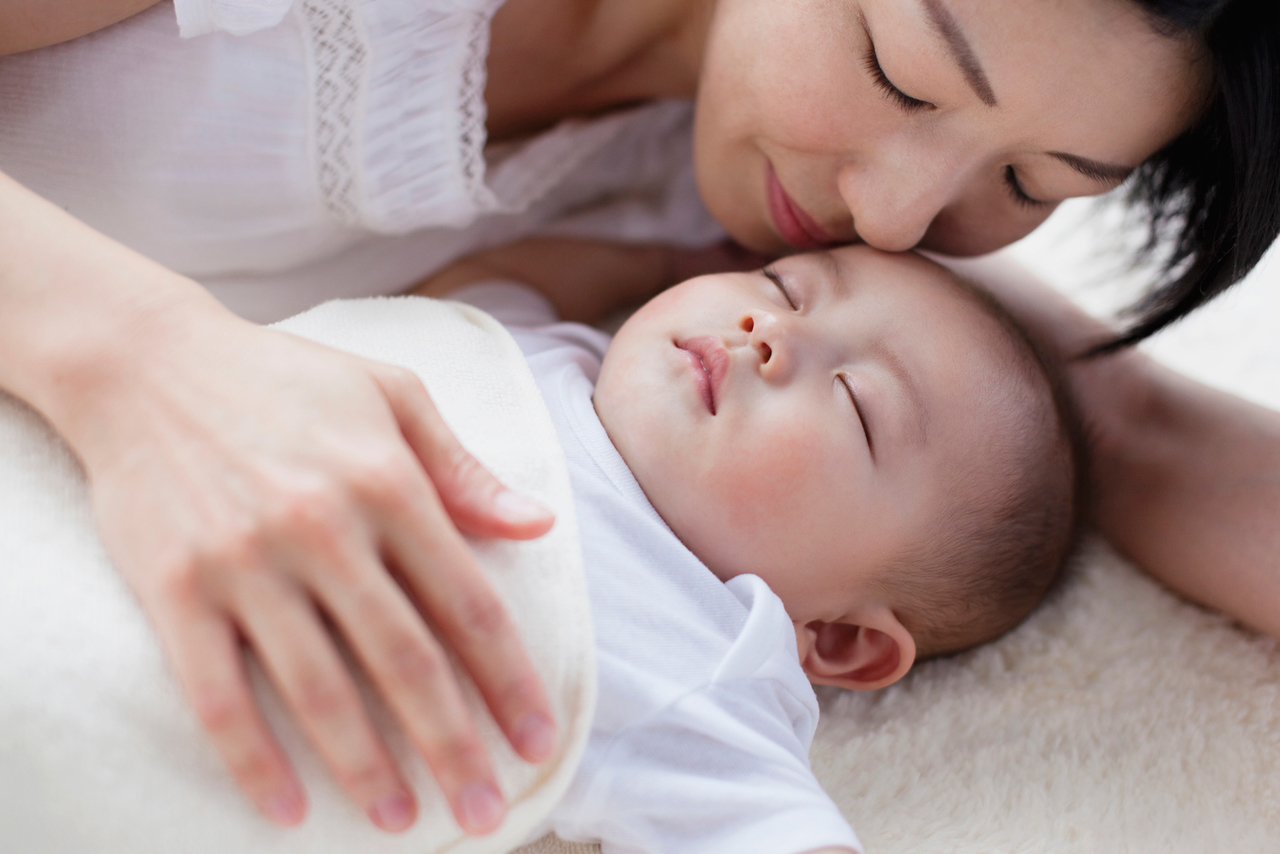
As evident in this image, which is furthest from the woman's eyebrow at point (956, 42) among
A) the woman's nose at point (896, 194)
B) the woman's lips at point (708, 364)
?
the woman's lips at point (708, 364)

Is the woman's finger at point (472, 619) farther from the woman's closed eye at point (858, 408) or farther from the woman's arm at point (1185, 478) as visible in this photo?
the woman's arm at point (1185, 478)

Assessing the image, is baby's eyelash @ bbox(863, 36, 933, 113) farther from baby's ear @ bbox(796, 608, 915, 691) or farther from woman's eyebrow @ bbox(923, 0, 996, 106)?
baby's ear @ bbox(796, 608, 915, 691)

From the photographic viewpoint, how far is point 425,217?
1191mm

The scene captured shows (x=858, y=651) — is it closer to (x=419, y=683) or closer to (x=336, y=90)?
(x=419, y=683)

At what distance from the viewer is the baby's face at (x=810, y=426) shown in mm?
915

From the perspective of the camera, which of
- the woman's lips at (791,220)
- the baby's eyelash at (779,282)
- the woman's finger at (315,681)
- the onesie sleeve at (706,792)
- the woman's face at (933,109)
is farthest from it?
the woman's lips at (791,220)

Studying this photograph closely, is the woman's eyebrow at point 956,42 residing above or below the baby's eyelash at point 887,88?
above

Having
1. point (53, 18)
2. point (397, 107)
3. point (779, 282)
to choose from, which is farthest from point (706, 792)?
point (53, 18)

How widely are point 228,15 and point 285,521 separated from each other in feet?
1.93

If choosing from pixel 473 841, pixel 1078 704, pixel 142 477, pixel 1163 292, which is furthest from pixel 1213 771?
pixel 142 477

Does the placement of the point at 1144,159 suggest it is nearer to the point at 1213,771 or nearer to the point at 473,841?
the point at 1213,771

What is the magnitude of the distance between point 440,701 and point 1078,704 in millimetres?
779

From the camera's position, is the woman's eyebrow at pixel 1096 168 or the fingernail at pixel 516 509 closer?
the fingernail at pixel 516 509

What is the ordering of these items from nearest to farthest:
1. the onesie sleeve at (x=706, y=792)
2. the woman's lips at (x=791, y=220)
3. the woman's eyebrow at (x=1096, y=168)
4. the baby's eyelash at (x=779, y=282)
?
the onesie sleeve at (x=706, y=792) → the woman's eyebrow at (x=1096, y=168) → the baby's eyelash at (x=779, y=282) → the woman's lips at (x=791, y=220)
